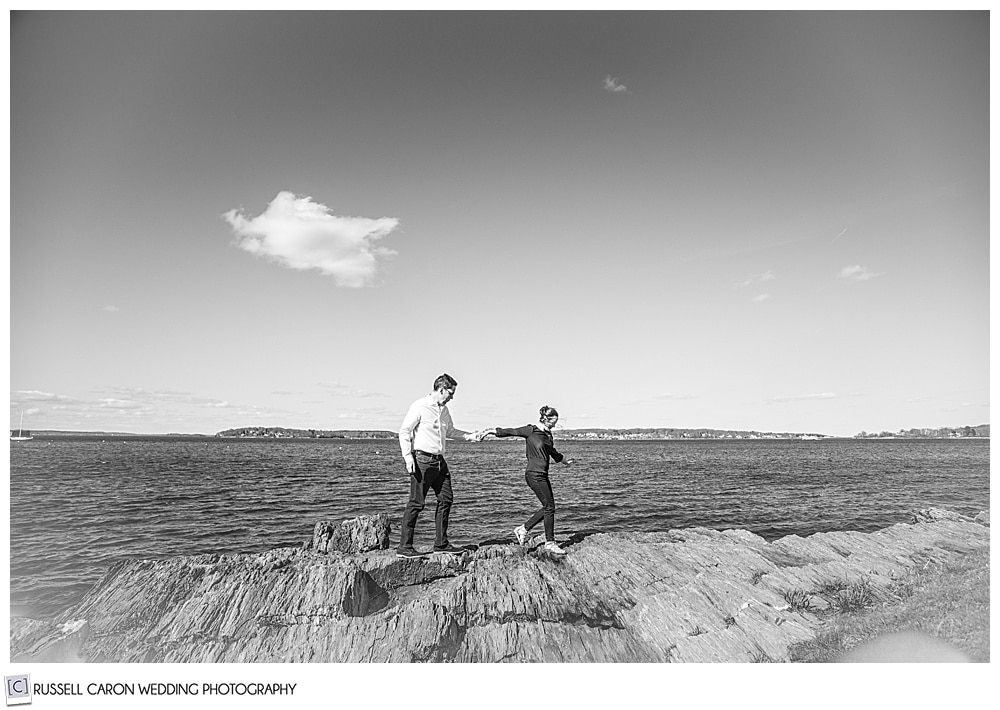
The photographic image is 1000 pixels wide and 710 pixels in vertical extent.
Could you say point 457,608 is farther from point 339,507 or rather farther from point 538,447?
point 339,507

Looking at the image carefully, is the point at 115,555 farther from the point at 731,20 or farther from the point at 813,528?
the point at 813,528

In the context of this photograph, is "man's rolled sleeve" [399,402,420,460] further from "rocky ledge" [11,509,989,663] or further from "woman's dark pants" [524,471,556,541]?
"woman's dark pants" [524,471,556,541]

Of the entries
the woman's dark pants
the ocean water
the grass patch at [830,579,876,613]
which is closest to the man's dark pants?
the woman's dark pants

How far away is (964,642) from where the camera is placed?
6.65 m

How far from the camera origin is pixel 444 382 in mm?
8055

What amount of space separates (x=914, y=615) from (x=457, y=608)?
4.75m

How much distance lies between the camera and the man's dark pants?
798 centimetres

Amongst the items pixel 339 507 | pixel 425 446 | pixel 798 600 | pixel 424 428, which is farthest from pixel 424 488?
pixel 339 507
